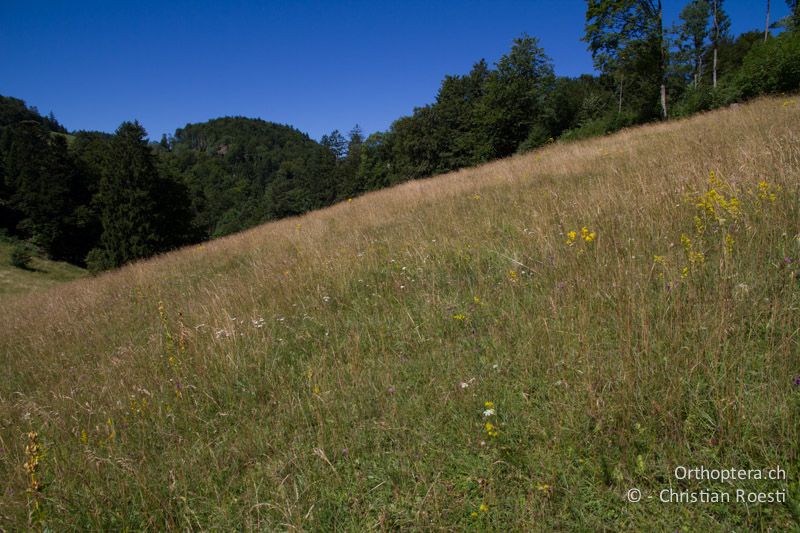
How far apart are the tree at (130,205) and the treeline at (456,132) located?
11cm

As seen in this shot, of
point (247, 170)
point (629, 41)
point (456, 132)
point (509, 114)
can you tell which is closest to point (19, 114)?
point (247, 170)

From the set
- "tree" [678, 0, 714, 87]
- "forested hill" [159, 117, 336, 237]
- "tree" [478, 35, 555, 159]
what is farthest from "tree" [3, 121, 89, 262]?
"tree" [678, 0, 714, 87]

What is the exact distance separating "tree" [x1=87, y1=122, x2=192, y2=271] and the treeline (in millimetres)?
109

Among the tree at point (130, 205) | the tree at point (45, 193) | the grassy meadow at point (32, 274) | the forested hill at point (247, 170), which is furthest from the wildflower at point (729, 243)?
the forested hill at point (247, 170)

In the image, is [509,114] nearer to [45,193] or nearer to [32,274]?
[32,274]

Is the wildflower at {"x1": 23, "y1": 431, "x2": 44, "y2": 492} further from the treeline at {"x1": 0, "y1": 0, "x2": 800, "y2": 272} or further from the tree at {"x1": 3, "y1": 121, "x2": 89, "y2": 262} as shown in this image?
the tree at {"x1": 3, "y1": 121, "x2": 89, "y2": 262}

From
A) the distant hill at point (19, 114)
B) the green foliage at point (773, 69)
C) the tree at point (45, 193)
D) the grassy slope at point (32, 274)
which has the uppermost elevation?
the distant hill at point (19, 114)

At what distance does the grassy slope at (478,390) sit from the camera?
56.5 inches

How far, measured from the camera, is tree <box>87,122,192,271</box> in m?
30.5

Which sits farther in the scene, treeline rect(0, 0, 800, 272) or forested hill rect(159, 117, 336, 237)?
forested hill rect(159, 117, 336, 237)

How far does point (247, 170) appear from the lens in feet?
445

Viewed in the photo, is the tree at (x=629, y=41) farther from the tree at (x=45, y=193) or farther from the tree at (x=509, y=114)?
the tree at (x=45, y=193)

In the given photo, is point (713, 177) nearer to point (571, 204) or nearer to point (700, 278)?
point (571, 204)

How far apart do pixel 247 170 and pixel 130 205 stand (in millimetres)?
114308
